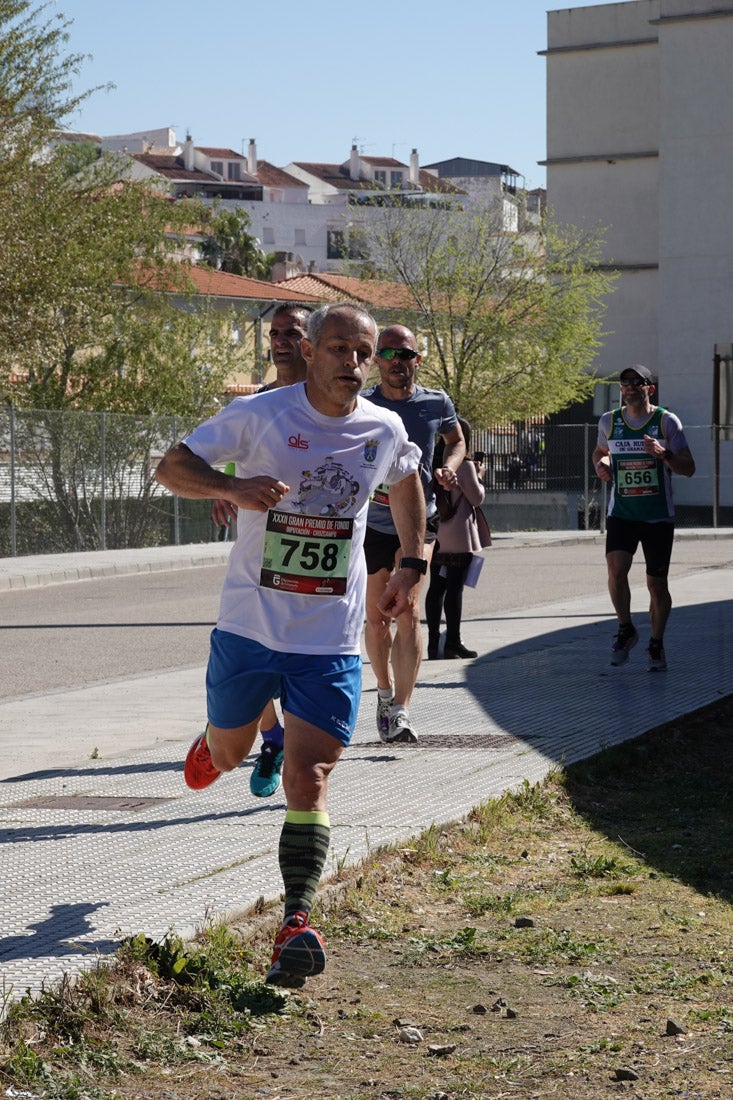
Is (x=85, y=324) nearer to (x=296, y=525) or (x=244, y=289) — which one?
(x=296, y=525)

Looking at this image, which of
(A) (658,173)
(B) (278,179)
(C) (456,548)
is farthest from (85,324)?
(B) (278,179)

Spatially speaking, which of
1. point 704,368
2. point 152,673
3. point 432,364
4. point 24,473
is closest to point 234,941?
point 152,673

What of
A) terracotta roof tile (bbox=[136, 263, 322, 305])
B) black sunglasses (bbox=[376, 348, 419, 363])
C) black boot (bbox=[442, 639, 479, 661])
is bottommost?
black boot (bbox=[442, 639, 479, 661])

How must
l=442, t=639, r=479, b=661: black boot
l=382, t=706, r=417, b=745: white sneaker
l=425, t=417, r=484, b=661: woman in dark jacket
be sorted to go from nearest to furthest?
l=382, t=706, r=417, b=745: white sneaker < l=442, t=639, r=479, b=661: black boot < l=425, t=417, r=484, b=661: woman in dark jacket

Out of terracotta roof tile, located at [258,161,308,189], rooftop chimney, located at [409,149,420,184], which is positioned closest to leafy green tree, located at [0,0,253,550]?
terracotta roof tile, located at [258,161,308,189]

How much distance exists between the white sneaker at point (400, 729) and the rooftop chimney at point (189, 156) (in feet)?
431

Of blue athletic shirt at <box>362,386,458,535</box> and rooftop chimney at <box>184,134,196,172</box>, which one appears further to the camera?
rooftop chimney at <box>184,134,196,172</box>

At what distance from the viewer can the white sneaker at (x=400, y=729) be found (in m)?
8.14

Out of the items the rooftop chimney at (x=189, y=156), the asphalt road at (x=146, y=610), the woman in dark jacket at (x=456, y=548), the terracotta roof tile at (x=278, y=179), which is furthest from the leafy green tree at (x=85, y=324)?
the terracotta roof tile at (x=278, y=179)

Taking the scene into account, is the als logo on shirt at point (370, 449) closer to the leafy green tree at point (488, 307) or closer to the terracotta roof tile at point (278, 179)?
the leafy green tree at point (488, 307)

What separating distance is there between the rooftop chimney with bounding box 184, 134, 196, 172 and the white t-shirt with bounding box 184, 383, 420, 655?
13430 cm

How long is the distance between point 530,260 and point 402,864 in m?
36.5

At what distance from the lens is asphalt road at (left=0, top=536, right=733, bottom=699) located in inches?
505

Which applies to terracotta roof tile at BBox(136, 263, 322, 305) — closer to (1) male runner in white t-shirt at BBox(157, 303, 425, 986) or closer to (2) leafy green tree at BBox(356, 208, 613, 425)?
(2) leafy green tree at BBox(356, 208, 613, 425)
